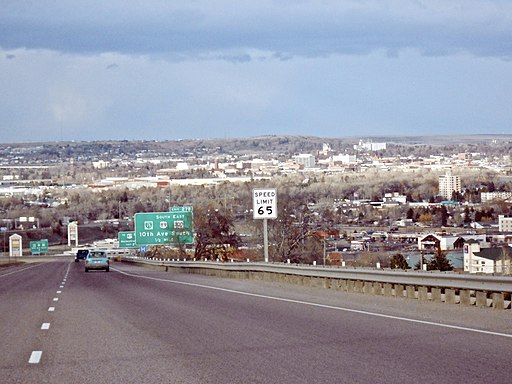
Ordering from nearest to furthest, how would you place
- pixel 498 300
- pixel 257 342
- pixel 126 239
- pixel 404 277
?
pixel 257 342
pixel 498 300
pixel 404 277
pixel 126 239

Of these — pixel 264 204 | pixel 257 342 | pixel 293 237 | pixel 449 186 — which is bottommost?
pixel 257 342

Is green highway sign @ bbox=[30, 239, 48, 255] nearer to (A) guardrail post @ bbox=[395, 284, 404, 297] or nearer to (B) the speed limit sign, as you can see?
(B) the speed limit sign

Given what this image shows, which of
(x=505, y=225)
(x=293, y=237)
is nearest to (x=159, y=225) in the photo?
(x=293, y=237)

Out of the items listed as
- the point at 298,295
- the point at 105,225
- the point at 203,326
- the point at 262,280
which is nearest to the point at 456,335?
the point at 203,326

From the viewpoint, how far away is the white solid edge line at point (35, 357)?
46.2ft

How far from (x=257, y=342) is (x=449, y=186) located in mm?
91534

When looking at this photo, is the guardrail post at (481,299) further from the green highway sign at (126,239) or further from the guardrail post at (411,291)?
the green highway sign at (126,239)

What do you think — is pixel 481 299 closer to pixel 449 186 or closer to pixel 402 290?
pixel 402 290

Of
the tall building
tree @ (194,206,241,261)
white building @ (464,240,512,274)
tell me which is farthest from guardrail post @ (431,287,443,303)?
the tall building

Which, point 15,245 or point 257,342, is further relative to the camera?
point 15,245

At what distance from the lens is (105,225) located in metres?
176

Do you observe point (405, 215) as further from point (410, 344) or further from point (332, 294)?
point (410, 344)

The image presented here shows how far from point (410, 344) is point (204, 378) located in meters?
4.09

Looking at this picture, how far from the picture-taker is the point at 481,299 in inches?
854
